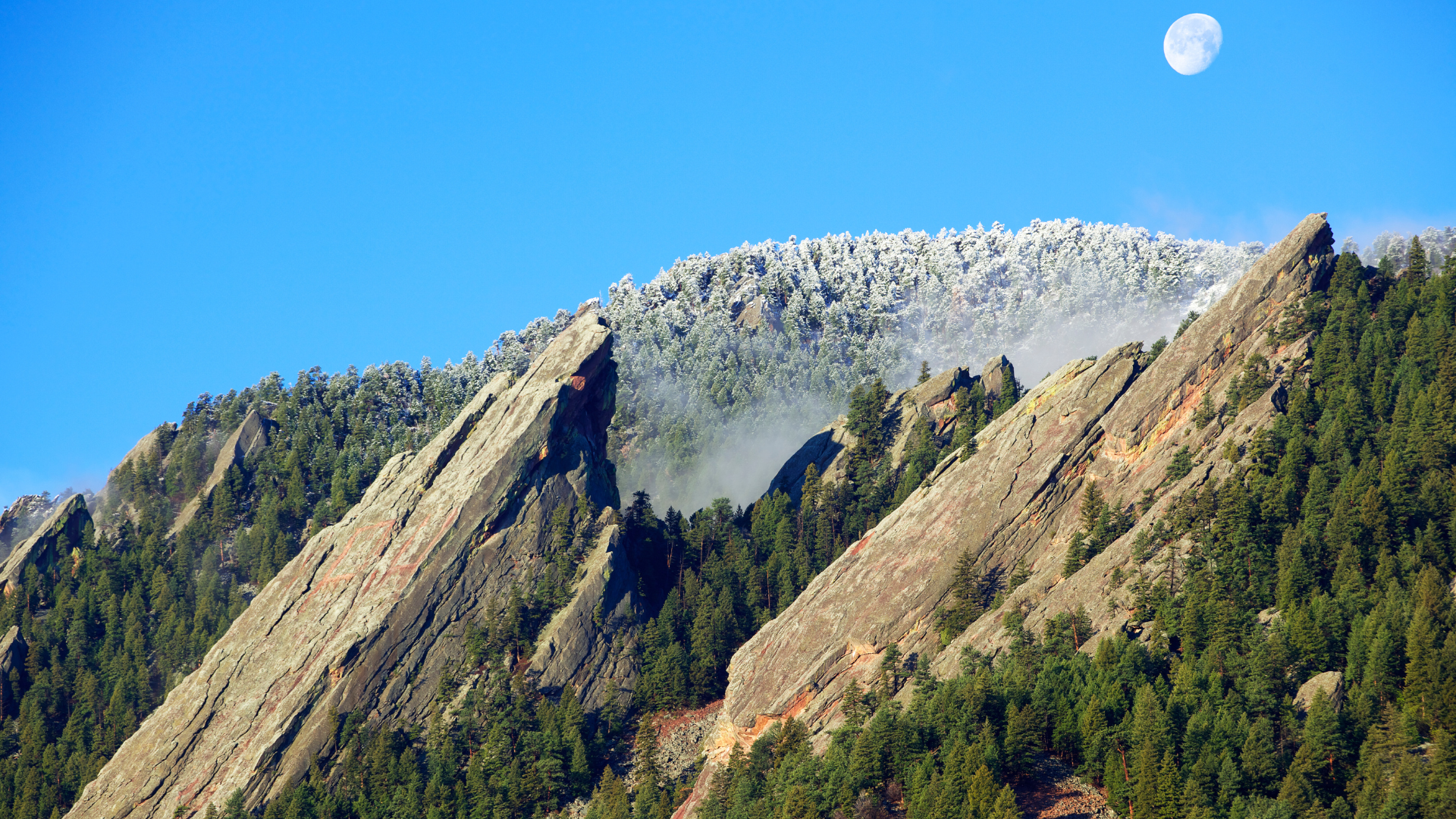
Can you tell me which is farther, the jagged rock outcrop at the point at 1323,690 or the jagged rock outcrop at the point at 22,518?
the jagged rock outcrop at the point at 22,518

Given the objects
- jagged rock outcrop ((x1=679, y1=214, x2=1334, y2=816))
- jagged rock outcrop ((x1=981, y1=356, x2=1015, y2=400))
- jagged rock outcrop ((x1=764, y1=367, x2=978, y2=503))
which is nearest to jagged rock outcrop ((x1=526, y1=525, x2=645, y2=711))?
jagged rock outcrop ((x1=679, y1=214, x2=1334, y2=816))

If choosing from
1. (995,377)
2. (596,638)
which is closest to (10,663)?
(596,638)

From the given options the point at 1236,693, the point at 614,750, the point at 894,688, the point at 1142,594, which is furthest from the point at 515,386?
the point at 1236,693

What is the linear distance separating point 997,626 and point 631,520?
49.4 metres

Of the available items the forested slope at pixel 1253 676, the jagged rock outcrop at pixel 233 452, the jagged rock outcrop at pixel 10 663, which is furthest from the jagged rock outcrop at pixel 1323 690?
the jagged rock outcrop at pixel 233 452

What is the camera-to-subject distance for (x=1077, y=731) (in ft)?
327

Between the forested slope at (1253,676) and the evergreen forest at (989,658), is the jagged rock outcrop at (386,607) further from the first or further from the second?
the forested slope at (1253,676)

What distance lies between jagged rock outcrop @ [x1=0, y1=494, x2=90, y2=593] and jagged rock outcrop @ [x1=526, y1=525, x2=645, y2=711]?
68073 mm

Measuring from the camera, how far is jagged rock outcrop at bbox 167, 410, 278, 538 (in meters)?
179

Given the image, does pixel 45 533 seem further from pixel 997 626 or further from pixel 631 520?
pixel 997 626

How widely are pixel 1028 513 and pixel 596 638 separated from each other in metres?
39.7

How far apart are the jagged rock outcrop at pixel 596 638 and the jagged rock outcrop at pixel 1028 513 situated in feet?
46.2

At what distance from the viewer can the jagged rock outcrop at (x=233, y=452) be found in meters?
179

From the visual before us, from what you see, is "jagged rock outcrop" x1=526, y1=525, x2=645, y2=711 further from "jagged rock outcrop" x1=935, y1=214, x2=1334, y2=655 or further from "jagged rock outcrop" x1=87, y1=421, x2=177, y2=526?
"jagged rock outcrop" x1=87, y1=421, x2=177, y2=526
